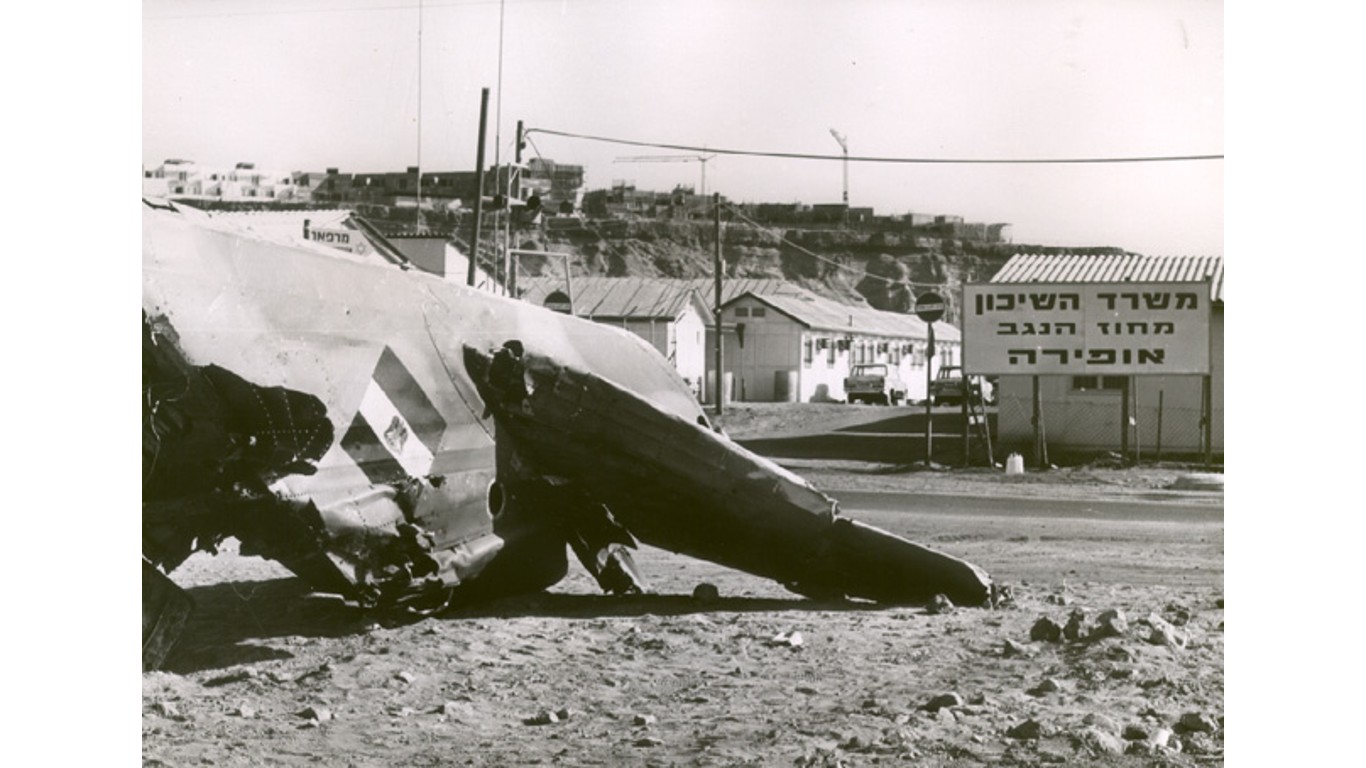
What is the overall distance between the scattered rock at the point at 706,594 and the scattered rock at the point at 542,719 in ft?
7.08

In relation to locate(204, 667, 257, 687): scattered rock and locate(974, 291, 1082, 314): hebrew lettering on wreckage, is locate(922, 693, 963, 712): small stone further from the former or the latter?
locate(974, 291, 1082, 314): hebrew lettering on wreckage

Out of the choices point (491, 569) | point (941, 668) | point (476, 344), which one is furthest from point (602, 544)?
point (941, 668)

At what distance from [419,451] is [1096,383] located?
443cm

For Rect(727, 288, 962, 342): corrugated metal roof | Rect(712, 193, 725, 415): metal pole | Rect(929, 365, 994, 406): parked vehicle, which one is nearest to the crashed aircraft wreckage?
Rect(712, 193, 725, 415): metal pole

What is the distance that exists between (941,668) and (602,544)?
228 cm

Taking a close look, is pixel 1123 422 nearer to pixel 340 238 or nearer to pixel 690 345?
pixel 690 345

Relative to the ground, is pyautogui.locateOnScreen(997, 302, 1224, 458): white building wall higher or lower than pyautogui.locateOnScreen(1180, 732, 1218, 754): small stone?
higher

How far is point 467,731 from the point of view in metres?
5.45

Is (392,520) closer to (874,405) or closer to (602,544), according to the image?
(602,544)

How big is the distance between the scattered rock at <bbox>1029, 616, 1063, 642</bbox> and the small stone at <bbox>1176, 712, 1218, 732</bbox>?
3.69ft

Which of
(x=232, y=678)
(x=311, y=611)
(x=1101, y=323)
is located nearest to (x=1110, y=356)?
(x=1101, y=323)

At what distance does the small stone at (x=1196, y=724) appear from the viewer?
529 cm

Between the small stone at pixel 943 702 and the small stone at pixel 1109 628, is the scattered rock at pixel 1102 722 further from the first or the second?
the small stone at pixel 1109 628

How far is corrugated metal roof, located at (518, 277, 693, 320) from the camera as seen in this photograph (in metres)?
8.62
